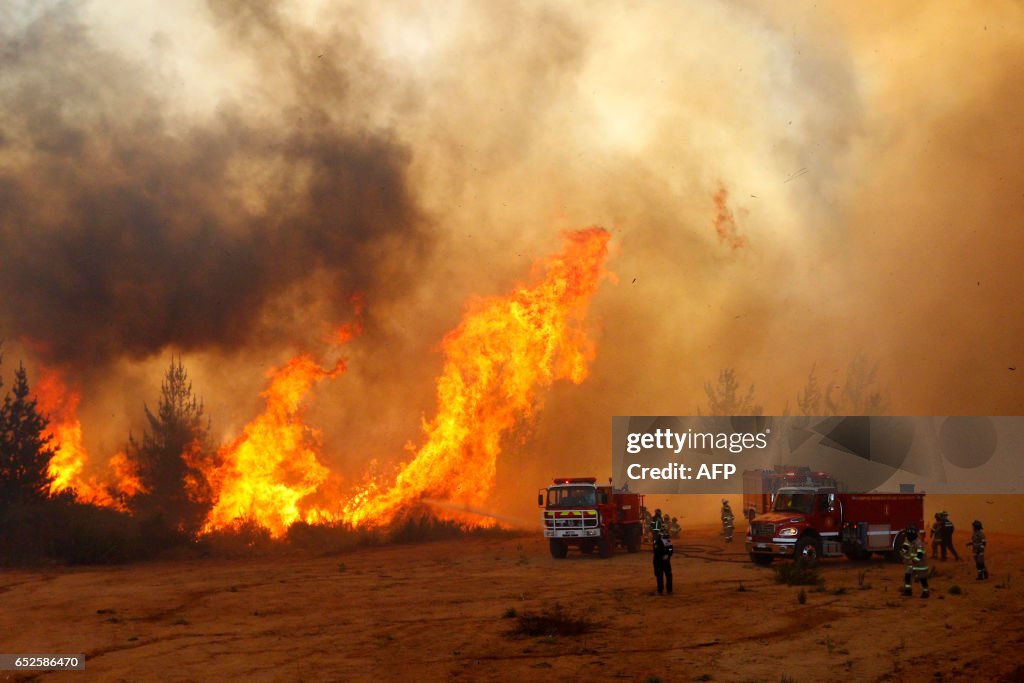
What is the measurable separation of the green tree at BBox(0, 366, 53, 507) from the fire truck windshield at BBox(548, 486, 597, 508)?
20.2m

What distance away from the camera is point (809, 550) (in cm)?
2516

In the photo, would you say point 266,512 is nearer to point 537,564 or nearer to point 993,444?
point 537,564

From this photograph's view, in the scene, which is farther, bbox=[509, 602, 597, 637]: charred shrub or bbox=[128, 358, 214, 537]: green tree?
bbox=[128, 358, 214, 537]: green tree

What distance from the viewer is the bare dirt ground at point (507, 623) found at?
533 inches

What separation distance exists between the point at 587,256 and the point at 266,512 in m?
17.9

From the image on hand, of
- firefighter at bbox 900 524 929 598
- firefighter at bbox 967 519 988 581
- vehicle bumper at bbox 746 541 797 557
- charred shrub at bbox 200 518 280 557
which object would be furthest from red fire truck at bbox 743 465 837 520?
charred shrub at bbox 200 518 280 557

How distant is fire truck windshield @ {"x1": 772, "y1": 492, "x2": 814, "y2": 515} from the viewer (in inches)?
1014

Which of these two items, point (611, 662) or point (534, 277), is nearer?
point (611, 662)

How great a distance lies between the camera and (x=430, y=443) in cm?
3788

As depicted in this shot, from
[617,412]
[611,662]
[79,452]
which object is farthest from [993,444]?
[79,452]

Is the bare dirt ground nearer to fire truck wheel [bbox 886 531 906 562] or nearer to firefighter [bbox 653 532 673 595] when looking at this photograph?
firefighter [bbox 653 532 673 595]

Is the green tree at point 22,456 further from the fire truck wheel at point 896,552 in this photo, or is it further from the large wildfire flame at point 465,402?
the fire truck wheel at point 896,552

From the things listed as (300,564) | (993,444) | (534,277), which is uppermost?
(534,277)

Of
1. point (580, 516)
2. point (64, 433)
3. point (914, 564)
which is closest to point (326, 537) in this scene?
point (580, 516)
